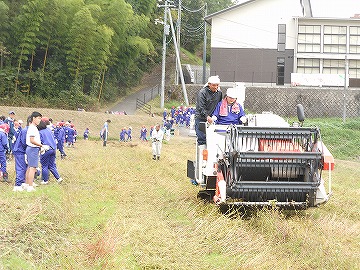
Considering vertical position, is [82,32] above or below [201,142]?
above

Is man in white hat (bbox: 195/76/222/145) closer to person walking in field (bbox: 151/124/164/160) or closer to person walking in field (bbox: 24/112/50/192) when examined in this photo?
person walking in field (bbox: 24/112/50/192)

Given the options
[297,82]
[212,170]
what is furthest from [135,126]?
[212,170]

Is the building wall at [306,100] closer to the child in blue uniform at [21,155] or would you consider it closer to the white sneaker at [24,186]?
the child in blue uniform at [21,155]

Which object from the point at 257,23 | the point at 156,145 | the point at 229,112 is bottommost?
the point at 156,145

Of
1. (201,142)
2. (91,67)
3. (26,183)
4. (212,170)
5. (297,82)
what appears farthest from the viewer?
(297,82)

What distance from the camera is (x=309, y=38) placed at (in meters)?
46.3

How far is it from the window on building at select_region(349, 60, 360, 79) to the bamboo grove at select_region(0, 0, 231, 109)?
57.1 ft

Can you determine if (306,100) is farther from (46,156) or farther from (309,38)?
(46,156)

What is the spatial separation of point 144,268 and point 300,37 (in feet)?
142

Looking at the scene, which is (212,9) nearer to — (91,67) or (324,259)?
(91,67)

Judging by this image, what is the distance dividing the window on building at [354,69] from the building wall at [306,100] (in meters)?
2.24

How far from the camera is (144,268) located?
18.1 ft

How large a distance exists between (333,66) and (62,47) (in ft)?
70.9

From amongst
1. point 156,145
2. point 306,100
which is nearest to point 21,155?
point 156,145
